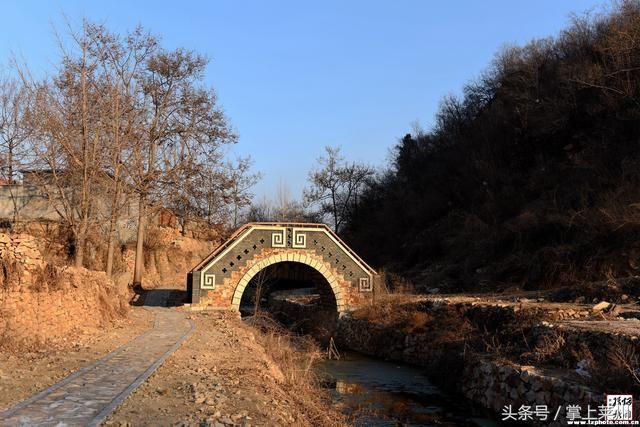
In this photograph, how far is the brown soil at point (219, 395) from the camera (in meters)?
7.16

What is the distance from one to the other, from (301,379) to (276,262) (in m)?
11.2

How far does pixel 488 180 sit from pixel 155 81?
65.2 ft

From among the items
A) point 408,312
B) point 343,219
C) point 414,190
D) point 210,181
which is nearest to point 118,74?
point 210,181

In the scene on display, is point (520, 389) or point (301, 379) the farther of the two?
point (301, 379)

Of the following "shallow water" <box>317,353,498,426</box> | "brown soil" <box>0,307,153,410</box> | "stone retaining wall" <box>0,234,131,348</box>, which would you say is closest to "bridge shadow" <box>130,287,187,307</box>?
"shallow water" <box>317,353,498,426</box>

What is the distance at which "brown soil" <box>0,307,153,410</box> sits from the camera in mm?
7921

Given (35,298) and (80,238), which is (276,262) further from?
(35,298)

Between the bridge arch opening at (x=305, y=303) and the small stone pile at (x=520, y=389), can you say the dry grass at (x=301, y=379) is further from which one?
the small stone pile at (x=520, y=389)

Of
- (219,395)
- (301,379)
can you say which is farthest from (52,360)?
(301,379)

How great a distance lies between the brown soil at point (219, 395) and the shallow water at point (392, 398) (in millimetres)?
1461

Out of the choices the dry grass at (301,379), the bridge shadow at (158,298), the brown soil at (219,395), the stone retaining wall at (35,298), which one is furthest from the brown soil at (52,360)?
the bridge shadow at (158,298)

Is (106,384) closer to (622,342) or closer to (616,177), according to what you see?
(622,342)

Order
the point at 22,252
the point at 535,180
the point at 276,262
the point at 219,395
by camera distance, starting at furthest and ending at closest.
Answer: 1. the point at 535,180
2. the point at 276,262
3. the point at 22,252
4. the point at 219,395

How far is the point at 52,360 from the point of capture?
1005 cm
